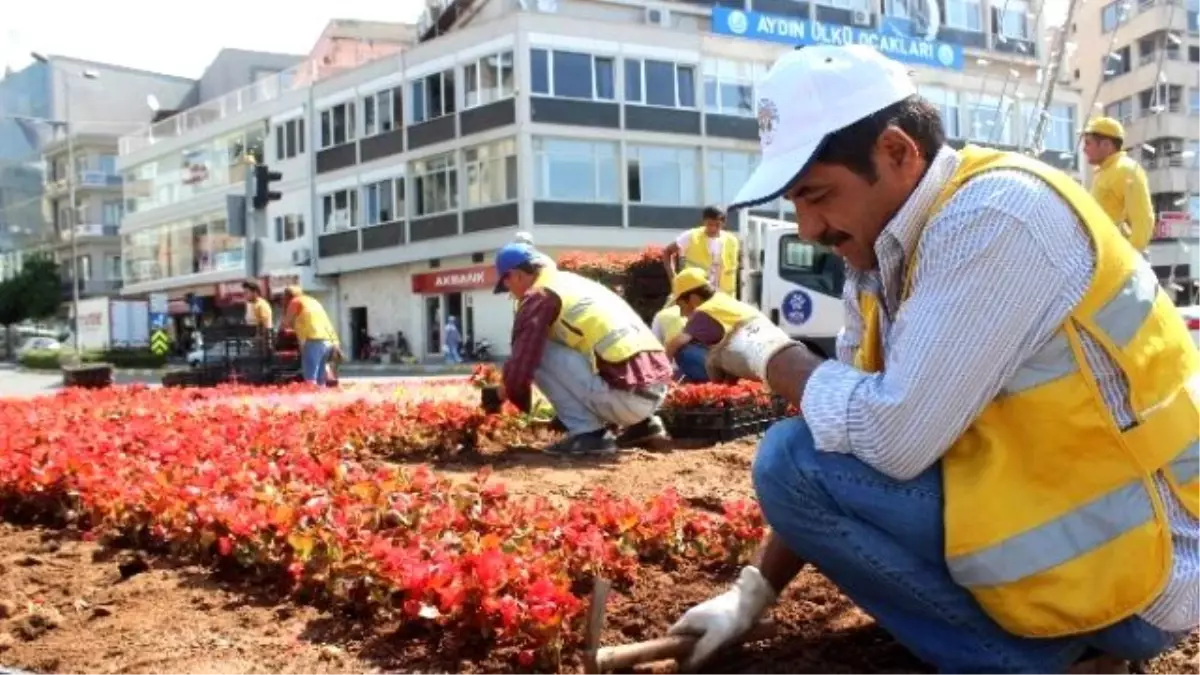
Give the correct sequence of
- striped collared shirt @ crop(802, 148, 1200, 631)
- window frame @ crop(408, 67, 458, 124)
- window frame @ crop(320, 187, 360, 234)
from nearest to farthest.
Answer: striped collared shirt @ crop(802, 148, 1200, 631), window frame @ crop(408, 67, 458, 124), window frame @ crop(320, 187, 360, 234)

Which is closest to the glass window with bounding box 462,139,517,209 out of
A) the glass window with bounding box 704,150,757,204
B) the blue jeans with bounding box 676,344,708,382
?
the glass window with bounding box 704,150,757,204

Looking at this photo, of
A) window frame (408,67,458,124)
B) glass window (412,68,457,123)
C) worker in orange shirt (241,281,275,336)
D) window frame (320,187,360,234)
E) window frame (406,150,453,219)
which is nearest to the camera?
worker in orange shirt (241,281,275,336)

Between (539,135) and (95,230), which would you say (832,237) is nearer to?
(539,135)

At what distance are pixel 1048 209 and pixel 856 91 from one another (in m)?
0.42

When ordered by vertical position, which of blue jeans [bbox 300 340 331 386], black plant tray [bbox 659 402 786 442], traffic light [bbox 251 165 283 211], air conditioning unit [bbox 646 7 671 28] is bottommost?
black plant tray [bbox 659 402 786 442]

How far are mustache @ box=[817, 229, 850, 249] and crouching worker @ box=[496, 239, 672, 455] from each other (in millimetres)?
4095

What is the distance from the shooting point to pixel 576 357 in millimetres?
6688

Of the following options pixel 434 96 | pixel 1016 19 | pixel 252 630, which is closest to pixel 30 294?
pixel 434 96

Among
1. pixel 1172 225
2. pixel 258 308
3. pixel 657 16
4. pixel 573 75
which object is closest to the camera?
pixel 258 308

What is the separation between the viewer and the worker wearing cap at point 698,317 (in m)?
6.72

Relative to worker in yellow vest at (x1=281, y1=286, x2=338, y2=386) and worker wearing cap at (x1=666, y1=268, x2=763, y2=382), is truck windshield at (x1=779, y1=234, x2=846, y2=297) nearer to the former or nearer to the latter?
worker in yellow vest at (x1=281, y1=286, x2=338, y2=386)

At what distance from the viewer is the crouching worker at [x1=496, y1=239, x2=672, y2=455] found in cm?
650

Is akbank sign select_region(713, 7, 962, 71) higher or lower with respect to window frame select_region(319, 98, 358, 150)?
higher

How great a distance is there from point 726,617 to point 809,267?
13.7 m
